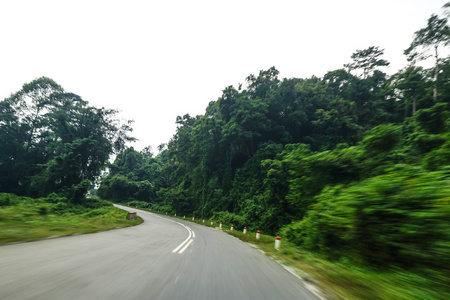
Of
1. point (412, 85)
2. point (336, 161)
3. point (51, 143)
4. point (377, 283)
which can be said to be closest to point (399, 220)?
point (377, 283)

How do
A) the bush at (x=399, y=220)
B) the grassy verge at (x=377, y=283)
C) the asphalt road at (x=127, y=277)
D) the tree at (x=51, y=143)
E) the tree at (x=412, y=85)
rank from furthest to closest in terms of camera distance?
the tree at (x=51, y=143) → the tree at (x=412, y=85) → the bush at (x=399, y=220) → the grassy verge at (x=377, y=283) → the asphalt road at (x=127, y=277)

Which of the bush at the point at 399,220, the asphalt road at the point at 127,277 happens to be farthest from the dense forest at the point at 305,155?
the asphalt road at the point at 127,277

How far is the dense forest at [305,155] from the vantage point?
15.5 feet

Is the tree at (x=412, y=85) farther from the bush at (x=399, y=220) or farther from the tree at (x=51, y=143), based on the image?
the tree at (x=51, y=143)

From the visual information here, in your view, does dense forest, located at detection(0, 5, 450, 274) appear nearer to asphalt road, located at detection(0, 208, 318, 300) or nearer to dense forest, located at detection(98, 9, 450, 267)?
dense forest, located at detection(98, 9, 450, 267)

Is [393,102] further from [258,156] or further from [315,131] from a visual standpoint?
[258,156]

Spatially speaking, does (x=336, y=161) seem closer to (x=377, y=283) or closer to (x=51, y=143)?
(x=377, y=283)

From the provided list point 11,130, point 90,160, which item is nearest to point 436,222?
point 90,160

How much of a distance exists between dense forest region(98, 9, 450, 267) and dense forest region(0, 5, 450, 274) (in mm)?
47

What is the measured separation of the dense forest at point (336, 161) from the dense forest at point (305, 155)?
0.05 m

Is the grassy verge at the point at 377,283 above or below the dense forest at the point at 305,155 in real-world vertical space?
below

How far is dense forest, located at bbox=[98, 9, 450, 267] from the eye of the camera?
14.8ft

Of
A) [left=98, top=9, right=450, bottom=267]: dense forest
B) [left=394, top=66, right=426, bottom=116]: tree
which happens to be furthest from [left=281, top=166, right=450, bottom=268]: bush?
[left=394, top=66, right=426, bottom=116]: tree

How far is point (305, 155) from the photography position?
38.5ft
